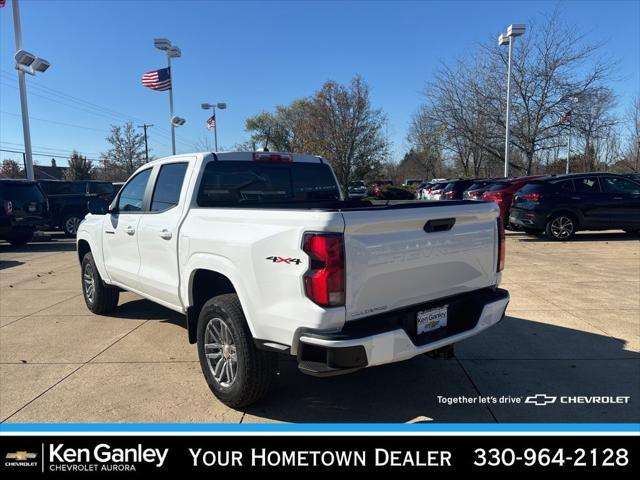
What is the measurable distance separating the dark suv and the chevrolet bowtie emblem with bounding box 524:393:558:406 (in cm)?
919

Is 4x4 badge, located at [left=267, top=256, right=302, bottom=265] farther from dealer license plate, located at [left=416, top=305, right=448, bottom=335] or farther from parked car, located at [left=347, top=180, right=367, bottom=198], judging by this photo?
parked car, located at [left=347, top=180, right=367, bottom=198]

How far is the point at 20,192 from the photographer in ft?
41.7

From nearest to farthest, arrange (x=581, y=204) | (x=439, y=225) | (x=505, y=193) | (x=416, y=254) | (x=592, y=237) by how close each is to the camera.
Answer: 1. (x=416, y=254)
2. (x=439, y=225)
3. (x=581, y=204)
4. (x=592, y=237)
5. (x=505, y=193)

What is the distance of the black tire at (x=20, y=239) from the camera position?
43.5 ft

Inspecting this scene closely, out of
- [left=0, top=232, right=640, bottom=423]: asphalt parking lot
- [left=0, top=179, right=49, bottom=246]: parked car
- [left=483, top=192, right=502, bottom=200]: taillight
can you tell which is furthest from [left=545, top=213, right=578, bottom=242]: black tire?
[left=0, top=179, right=49, bottom=246]: parked car

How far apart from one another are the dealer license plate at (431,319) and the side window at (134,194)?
10.1 feet

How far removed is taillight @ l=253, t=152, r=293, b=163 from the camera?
170 inches

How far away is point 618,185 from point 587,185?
2.58 ft

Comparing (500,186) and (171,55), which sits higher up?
(171,55)

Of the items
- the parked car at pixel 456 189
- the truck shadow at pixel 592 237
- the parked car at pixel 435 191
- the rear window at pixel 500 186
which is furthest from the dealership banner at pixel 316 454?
the parked car at pixel 435 191

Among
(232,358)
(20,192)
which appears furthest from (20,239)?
(232,358)

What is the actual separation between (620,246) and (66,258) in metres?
13.1

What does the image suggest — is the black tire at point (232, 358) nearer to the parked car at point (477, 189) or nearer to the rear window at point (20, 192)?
the rear window at point (20, 192)

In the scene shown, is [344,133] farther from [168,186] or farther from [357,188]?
[168,186]
